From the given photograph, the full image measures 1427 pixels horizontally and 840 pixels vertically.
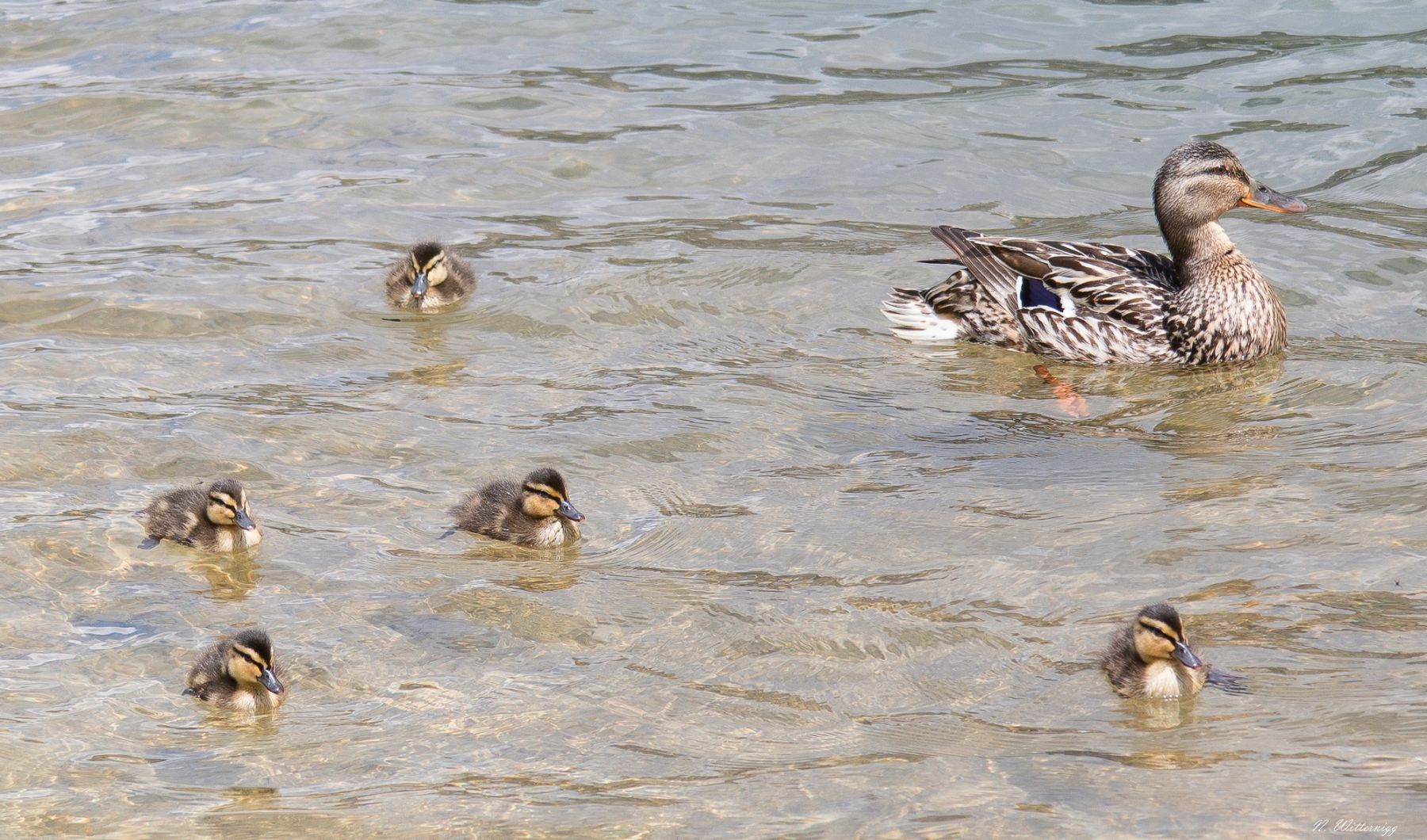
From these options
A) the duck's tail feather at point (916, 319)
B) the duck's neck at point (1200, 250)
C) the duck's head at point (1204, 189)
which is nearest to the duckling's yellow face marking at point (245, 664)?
the duck's tail feather at point (916, 319)

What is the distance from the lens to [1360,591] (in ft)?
19.8

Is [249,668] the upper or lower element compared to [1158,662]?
lower

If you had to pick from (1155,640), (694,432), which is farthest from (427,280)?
→ (1155,640)

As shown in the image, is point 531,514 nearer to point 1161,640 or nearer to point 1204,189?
point 1161,640

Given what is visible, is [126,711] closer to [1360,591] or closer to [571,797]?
[571,797]

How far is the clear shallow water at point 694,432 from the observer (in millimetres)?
5176

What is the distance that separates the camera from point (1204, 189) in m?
9.40

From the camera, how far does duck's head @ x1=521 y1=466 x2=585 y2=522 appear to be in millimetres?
6703

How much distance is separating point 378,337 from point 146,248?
2013 millimetres

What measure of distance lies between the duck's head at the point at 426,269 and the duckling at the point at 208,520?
2796mm

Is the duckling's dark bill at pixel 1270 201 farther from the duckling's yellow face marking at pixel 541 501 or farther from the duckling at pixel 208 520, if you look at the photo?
the duckling at pixel 208 520

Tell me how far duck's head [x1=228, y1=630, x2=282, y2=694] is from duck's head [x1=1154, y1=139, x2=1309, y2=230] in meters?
5.86

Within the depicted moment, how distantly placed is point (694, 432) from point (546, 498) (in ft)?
4.37

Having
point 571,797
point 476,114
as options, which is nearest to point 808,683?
point 571,797
